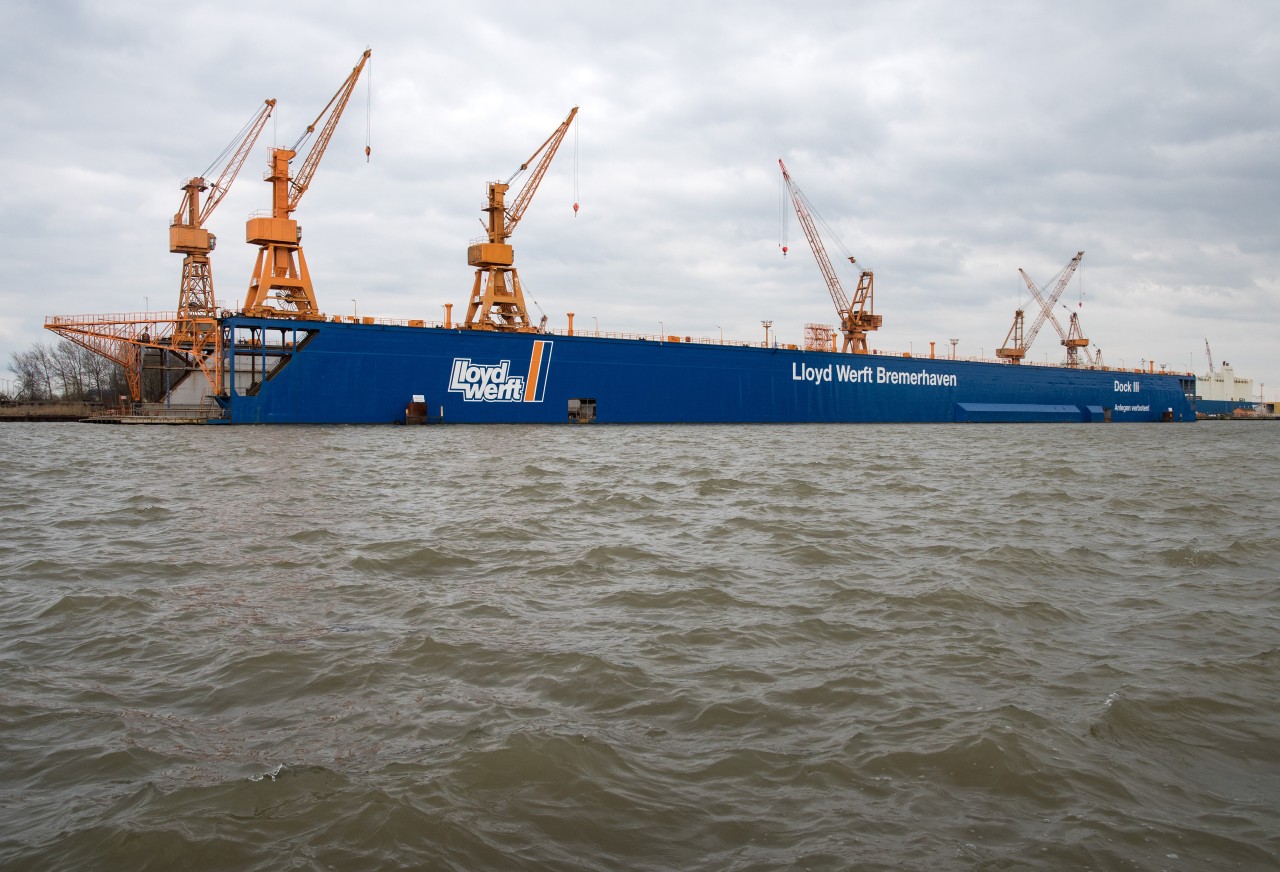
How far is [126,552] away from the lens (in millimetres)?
9195

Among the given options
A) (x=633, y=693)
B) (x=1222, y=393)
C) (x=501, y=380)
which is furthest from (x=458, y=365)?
(x=1222, y=393)

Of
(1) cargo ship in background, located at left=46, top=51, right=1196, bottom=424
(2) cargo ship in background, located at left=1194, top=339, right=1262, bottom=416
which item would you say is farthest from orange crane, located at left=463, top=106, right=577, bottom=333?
(2) cargo ship in background, located at left=1194, top=339, right=1262, bottom=416

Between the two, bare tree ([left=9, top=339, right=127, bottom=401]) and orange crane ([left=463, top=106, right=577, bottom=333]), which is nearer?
orange crane ([left=463, top=106, right=577, bottom=333])

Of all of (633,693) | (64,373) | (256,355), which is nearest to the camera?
(633,693)

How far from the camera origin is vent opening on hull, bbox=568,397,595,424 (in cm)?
4547

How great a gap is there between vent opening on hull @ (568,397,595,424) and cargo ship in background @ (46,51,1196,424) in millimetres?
80

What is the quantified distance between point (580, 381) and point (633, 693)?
4099cm

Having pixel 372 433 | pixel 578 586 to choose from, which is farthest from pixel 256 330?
pixel 578 586

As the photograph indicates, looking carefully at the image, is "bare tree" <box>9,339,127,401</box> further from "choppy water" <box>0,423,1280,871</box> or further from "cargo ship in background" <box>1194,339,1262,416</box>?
"cargo ship in background" <box>1194,339,1262,416</box>

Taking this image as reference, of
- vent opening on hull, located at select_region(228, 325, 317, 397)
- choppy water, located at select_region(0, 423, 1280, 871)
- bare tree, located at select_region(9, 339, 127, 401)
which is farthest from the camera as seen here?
bare tree, located at select_region(9, 339, 127, 401)

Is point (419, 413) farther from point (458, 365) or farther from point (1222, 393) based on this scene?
point (1222, 393)

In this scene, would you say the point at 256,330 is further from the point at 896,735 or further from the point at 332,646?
the point at 896,735

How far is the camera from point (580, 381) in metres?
45.7

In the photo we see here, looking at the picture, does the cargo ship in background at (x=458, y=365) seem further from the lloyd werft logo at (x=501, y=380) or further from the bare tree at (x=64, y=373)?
the bare tree at (x=64, y=373)
